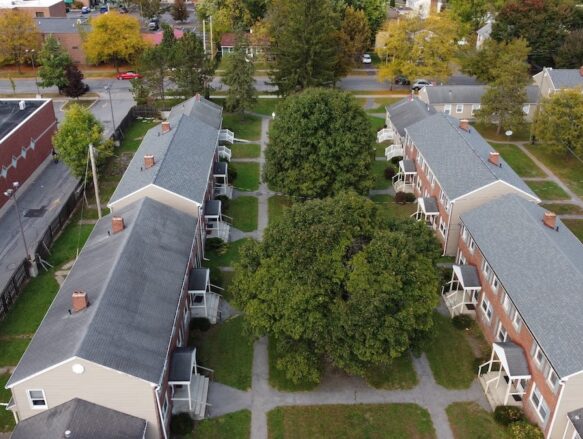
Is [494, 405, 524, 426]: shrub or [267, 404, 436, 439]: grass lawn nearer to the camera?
[267, 404, 436, 439]: grass lawn

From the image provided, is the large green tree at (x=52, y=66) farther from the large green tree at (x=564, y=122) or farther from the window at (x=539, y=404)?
the window at (x=539, y=404)

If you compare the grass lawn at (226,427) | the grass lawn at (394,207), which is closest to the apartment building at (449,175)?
the grass lawn at (394,207)

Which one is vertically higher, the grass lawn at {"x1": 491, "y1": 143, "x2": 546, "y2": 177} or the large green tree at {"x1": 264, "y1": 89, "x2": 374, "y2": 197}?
the large green tree at {"x1": 264, "y1": 89, "x2": 374, "y2": 197}

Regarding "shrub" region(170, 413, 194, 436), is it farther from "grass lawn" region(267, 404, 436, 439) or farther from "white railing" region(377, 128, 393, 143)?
"white railing" region(377, 128, 393, 143)

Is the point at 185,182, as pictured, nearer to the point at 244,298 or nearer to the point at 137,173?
the point at 137,173

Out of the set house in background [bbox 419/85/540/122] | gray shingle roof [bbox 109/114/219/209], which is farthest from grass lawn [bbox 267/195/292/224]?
house in background [bbox 419/85/540/122]

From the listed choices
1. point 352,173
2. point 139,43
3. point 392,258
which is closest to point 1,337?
point 392,258
